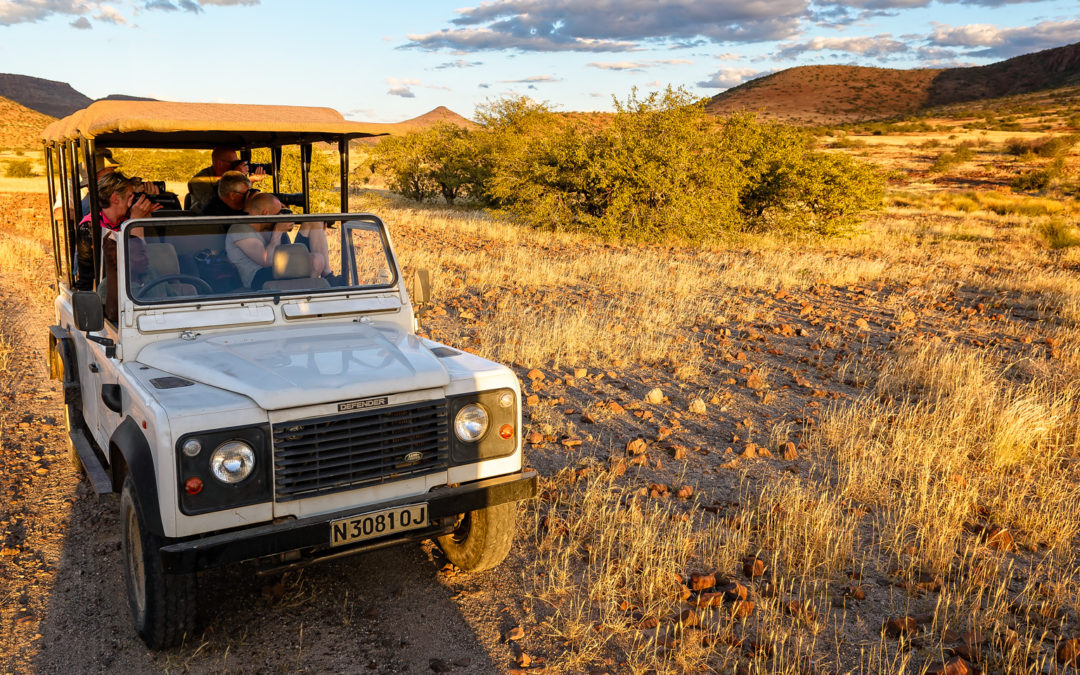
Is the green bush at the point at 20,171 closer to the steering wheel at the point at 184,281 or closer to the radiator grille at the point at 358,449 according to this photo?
the steering wheel at the point at 184,281

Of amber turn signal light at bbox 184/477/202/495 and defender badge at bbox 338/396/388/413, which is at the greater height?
defender badge at bbox 338/396/388/413

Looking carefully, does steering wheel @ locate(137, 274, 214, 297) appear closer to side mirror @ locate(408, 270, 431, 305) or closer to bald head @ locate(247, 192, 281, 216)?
bald head @ locate(247, 192, 281, 216)

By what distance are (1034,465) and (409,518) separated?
467cm

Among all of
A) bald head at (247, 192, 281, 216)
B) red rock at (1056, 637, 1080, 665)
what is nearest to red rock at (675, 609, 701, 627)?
red rock at (1056, 637, 1080, 665)

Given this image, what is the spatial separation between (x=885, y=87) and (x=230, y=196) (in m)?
134

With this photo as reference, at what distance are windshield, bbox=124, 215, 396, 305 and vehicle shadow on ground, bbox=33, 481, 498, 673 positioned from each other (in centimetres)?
119

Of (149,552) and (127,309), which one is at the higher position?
(127,309)

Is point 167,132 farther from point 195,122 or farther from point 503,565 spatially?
Answer: point 503,565

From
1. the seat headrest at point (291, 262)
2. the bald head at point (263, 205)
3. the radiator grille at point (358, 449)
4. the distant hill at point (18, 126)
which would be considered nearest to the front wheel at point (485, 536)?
the radiator grille at point (358, 449)

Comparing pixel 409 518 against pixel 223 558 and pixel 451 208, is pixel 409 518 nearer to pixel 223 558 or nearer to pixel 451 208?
pixel 223 558

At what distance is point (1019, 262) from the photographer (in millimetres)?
14383

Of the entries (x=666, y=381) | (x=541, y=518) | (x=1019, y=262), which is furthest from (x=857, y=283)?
(x=541, y=518)

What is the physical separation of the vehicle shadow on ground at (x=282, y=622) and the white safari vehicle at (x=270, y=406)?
176 mm

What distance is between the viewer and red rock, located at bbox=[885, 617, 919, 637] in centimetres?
346
